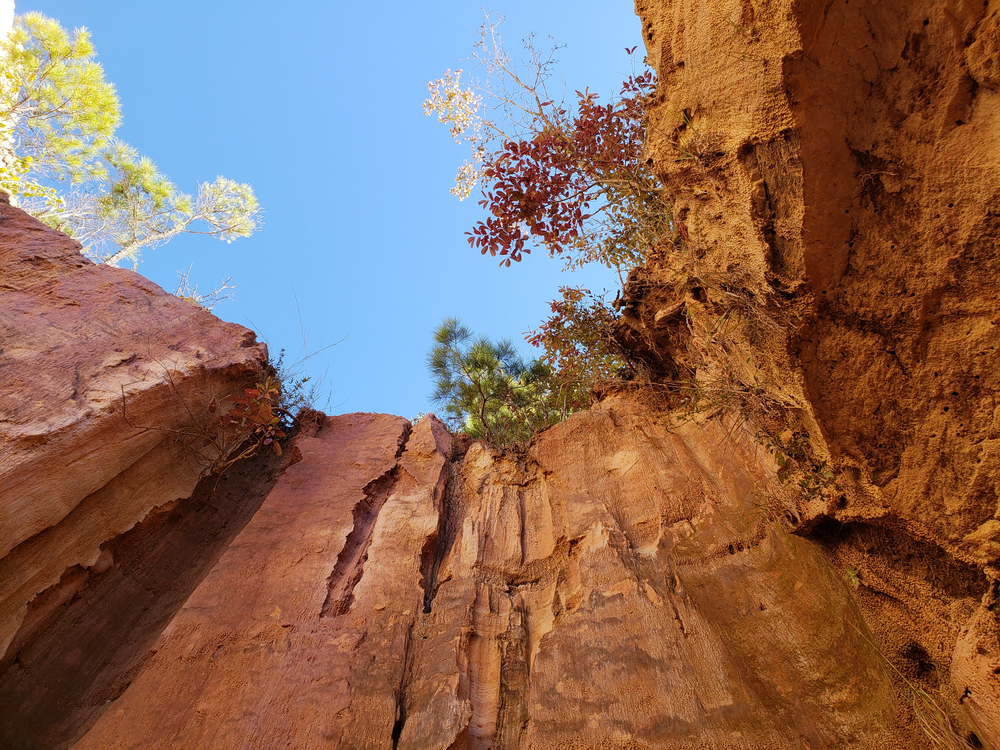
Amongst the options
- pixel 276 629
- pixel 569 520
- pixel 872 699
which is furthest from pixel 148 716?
pixel 872 699

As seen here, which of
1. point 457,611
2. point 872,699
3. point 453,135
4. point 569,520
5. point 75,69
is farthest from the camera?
point 75,69

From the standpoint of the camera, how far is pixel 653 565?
3693 mm

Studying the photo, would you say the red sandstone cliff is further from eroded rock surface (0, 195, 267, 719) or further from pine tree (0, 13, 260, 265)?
pine tree (0, 13, 260, 265)

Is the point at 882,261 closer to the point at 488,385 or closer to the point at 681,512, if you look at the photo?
the point at 681,512

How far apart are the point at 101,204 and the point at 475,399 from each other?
29.8 feet

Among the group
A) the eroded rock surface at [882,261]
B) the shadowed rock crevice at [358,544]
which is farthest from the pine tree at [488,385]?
the eroded rock surface at [882,261]

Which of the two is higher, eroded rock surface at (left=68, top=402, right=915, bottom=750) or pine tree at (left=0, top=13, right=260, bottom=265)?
pine tree at (left=0, top=13, right=260, bottom=265)

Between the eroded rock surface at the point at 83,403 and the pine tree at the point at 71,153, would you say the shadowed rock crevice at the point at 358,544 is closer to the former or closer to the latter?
the eroded rock surface at the point at 83,403

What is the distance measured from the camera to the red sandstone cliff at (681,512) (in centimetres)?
249

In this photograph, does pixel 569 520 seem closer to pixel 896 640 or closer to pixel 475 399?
pixel 896 640

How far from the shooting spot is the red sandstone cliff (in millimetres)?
2488

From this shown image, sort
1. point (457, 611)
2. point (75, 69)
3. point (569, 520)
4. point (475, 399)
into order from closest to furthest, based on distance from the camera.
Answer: point (457, 611) → point (569, 520) → point (475, 399) → point (75, 69)

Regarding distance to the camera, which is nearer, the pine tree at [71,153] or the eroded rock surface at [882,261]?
the eroded rock surface at [882,261]

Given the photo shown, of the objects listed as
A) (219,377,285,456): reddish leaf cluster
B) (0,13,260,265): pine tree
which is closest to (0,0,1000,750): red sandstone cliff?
(219,377,285,456): reddish leaf cluster
